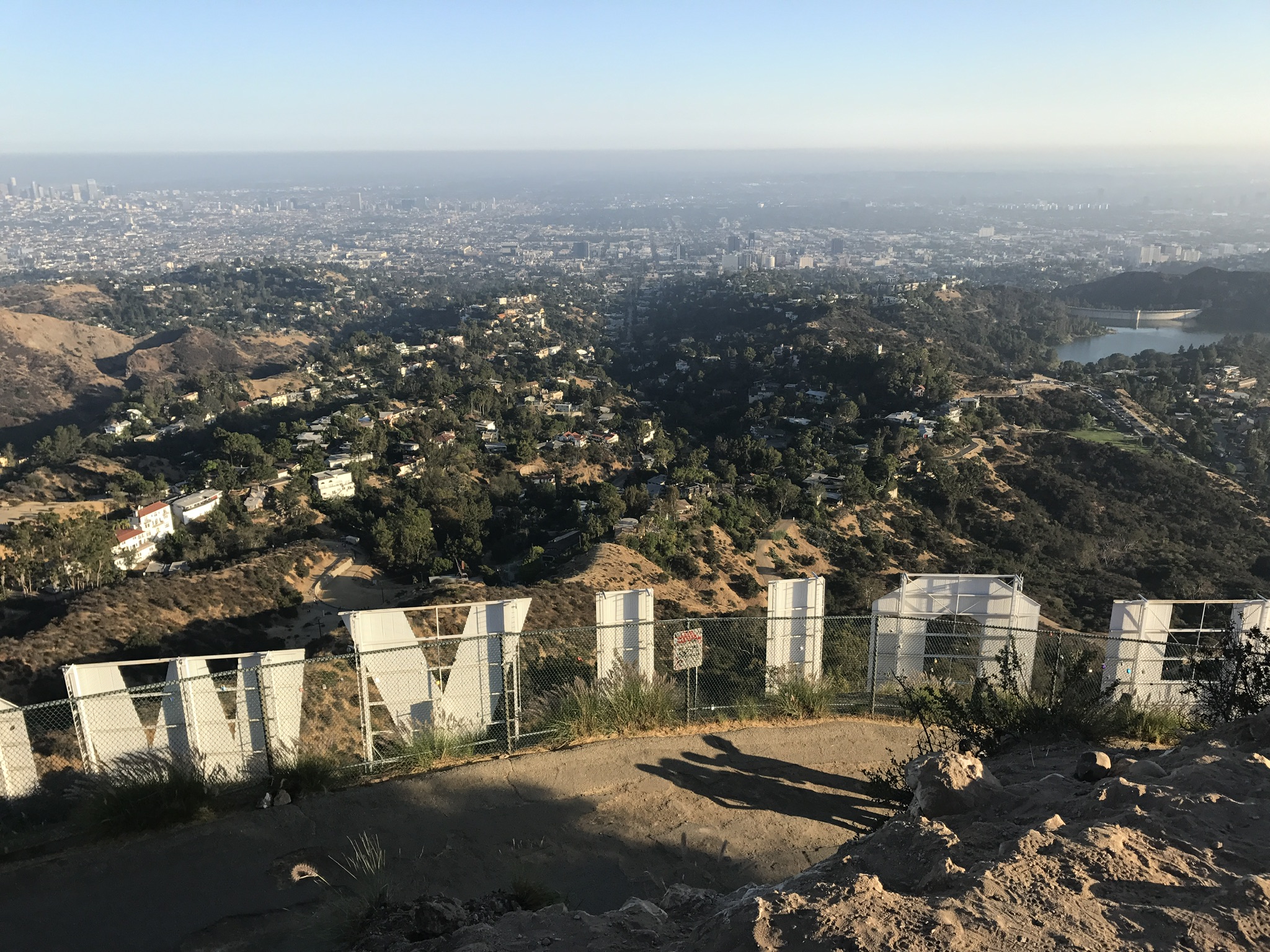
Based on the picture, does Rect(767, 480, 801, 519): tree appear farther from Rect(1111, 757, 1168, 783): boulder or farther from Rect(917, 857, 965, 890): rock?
Rect(917, 857, 965, 890): rock

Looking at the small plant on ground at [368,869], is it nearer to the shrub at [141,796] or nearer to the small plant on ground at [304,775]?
the small plant on ground at [304,775]

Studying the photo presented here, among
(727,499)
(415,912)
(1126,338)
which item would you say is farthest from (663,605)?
(1126,338)

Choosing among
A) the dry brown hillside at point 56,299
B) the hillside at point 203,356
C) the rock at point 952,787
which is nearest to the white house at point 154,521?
the rock at point 952,787

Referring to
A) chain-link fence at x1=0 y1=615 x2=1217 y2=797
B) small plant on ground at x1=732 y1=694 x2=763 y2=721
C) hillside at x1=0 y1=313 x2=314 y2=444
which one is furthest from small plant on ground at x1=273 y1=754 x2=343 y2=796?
hillside at x1=0 y1=313 x2=314 y2=444

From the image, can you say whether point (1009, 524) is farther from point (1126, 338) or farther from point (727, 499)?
point (1126, 338)

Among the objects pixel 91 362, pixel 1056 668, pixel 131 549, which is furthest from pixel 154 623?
pixel 91 362
